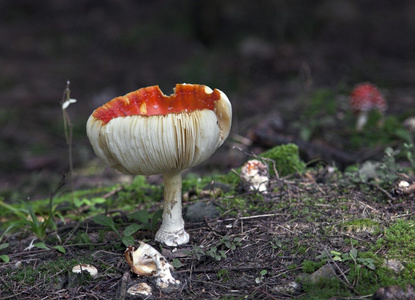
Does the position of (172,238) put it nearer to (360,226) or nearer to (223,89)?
(360,226)

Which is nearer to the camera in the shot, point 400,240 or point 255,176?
point 400,240

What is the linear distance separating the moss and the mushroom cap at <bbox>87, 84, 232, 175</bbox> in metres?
1.32

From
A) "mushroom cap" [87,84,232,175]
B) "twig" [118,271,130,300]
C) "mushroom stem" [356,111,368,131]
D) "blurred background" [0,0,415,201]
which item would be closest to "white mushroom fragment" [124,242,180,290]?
"twig" [118,271,130,300]

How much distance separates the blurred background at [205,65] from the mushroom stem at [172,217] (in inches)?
98.6

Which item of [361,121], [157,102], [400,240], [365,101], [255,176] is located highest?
[157,102]

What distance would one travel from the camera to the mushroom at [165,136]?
2381mm

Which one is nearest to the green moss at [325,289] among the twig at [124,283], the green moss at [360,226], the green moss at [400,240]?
the green moss at [400,240]

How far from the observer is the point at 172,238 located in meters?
2.82

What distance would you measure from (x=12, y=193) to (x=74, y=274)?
339cm

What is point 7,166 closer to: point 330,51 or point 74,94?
point 74,94

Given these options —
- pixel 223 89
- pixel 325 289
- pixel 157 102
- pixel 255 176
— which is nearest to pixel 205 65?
pixel 223 89

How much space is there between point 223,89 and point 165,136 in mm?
6327

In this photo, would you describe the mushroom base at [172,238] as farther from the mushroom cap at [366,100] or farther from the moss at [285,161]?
the mushroom cap at [366,100]

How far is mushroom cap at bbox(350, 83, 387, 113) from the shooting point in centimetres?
595
